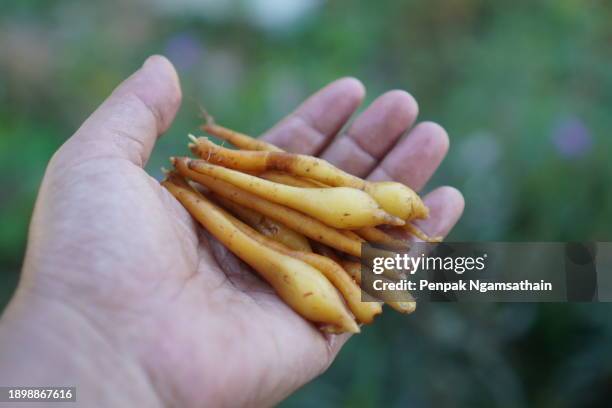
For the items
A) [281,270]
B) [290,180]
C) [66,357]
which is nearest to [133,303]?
[66,357]

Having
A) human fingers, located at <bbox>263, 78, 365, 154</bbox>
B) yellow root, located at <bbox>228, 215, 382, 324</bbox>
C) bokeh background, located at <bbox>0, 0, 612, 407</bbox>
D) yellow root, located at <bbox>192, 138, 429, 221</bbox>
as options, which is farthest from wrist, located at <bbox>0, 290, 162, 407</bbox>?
human fingers, located at <bbox>263, 78, 365, 154</bbox>

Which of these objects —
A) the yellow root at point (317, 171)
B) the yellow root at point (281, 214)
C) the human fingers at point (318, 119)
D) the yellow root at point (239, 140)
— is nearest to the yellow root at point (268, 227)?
the yellow root at point (281, 214)

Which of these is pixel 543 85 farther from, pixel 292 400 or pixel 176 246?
pixel 176 246

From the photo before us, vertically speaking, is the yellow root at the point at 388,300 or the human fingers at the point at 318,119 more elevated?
the human fingers at the point at 318,119

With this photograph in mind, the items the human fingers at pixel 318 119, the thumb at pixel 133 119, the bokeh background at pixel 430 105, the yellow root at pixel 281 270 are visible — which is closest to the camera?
the yellow root at pixel 281 270

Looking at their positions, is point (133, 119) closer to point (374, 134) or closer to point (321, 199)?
point (321, 199)

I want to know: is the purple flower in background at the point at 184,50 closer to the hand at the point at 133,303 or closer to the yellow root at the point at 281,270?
the hand at the point at 133,303

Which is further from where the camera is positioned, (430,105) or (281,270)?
(430,105)
